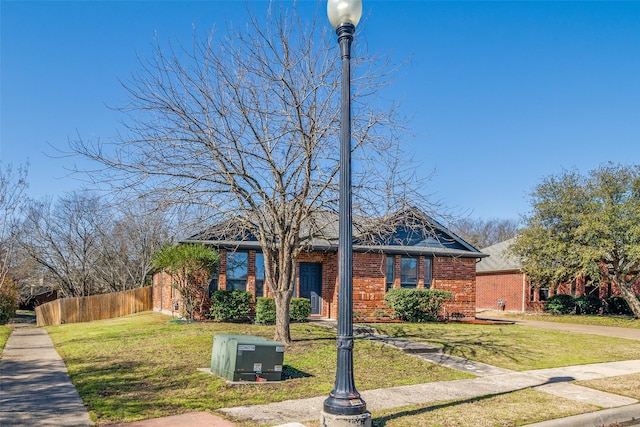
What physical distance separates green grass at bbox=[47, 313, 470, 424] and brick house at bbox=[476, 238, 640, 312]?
2036 centimetres

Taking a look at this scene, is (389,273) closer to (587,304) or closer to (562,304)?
(562,304)

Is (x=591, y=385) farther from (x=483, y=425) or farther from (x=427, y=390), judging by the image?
(x=483, y=425)

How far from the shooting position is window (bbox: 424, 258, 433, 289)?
22.2 meters

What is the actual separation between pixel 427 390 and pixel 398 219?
3904mm

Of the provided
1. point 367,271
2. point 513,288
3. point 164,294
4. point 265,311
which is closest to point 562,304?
point 513,288

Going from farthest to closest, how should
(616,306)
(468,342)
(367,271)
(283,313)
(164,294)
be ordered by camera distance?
(616,306), (164,294), (367,271), (468,342), (283,313)

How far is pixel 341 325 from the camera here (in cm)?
618

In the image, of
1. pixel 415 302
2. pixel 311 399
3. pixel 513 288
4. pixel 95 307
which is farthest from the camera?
pixel 513 288

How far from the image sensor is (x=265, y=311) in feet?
57.3

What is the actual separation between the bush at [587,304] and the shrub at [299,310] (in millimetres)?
19119

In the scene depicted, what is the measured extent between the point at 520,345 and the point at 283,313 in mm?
6952

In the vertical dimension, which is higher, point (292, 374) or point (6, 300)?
point (292, 374)

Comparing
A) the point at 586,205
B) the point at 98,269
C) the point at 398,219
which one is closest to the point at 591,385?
the point at 398,219

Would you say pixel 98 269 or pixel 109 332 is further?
pixel 98 269
